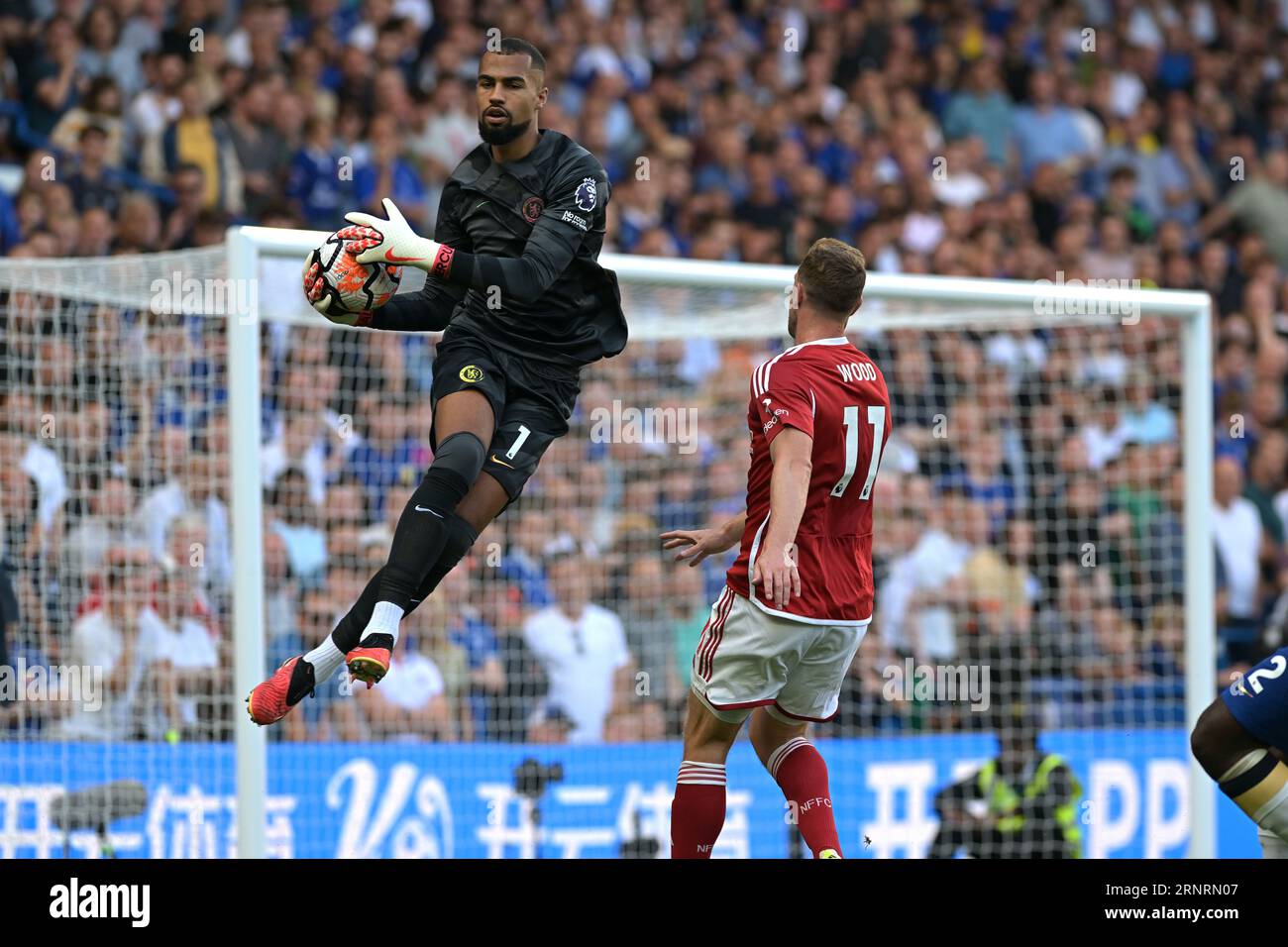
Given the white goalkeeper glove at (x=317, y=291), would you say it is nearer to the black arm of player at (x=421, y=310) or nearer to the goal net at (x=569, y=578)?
the black arm of player at (x=421, y=310)

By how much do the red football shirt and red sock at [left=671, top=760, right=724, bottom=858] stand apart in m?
0.63

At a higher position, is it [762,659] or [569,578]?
[569,578]

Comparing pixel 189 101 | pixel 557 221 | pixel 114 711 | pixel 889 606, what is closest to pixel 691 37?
pixel 189 101

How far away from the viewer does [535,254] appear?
5.88m

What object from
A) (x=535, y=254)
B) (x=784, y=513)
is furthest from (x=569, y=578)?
(x=784, y=513)

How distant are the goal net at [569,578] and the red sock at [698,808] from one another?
2.64m

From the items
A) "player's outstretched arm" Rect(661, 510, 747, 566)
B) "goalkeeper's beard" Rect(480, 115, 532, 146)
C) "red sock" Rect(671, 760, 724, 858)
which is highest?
"goalkeeper's beard" Rect(480, 115, 532, 146)

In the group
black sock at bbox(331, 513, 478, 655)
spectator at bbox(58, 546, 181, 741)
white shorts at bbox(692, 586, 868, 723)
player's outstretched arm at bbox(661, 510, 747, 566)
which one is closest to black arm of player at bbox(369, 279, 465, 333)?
black sock at bbox(331, 513, 478, 655)

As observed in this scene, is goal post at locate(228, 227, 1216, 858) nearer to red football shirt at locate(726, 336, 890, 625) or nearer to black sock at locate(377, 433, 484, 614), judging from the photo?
black sock at locate(377, 433, 484, 614)

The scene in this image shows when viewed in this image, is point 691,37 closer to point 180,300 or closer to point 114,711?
point 180,300

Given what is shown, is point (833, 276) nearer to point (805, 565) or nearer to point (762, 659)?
point (805, 565)

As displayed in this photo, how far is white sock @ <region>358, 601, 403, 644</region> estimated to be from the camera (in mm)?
5680

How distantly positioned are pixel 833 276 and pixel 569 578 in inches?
199
